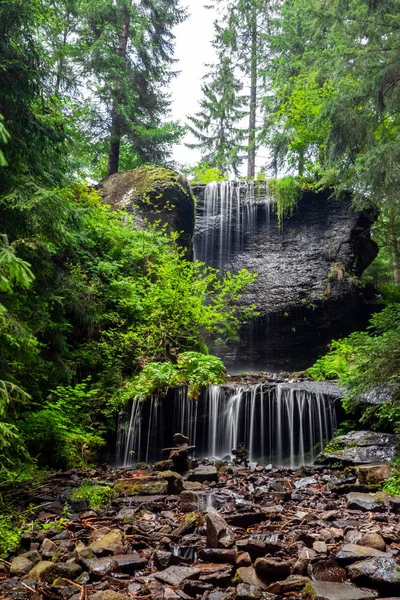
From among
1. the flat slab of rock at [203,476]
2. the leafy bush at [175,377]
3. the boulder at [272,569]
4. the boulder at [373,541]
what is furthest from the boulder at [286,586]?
the leafy bush at [175,377]

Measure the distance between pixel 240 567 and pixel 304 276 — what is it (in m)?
15.4

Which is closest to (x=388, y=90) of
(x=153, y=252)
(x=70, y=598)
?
(x=153, y=252)

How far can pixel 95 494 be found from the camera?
5004mm

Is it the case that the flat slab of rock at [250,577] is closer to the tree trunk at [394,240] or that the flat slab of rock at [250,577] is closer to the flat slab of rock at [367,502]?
the flat slab of rock at [367,502]

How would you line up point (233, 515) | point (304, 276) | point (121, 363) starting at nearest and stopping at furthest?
point (233, 515), point (121, 363), point (304, 276)

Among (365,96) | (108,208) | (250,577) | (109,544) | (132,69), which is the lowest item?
(109,544)

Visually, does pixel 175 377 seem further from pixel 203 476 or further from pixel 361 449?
pixel 361 449

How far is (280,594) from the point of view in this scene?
273 centimetres

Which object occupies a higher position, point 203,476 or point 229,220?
point 229,220

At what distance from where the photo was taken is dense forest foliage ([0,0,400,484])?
514cm

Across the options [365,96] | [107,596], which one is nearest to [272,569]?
[107,596]

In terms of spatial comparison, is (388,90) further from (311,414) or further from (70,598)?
(70,598)

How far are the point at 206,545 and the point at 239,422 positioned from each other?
577cm

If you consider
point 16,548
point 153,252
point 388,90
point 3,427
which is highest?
point 388,90
